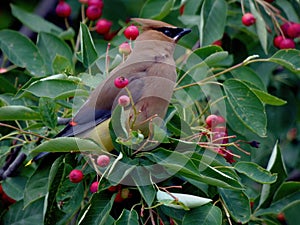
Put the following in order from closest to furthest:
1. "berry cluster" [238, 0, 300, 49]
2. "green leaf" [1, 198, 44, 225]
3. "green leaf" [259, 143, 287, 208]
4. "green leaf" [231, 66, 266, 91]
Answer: "green leaf" [259, 143, 287, 208]
"green leaf" [1, 198, 44, 225]
"green leaf" [231, 66, 266, 91]
"berry cluster" [238, 0, 300, 49]

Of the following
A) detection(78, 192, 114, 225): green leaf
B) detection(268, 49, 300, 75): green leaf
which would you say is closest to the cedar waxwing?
detection(78, 192, 114, 225): green leaf

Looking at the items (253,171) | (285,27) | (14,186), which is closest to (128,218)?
(253,171)

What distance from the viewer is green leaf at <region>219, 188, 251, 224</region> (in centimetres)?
294

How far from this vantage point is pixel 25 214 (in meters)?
3.38

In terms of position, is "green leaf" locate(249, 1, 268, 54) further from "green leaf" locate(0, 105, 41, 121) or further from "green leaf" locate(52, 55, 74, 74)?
"green leaf" locate(0, 105, 41, 121)

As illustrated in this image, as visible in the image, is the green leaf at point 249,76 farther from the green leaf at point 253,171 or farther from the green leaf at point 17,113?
the green leaf at point 17,113

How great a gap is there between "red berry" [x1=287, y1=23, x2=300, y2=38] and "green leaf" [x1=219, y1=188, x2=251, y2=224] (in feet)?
4.12

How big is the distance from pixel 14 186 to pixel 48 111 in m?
0.56

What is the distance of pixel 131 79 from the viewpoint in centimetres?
331

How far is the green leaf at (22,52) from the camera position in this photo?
3741 millimetres

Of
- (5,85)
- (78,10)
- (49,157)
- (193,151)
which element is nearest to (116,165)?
(193,151)

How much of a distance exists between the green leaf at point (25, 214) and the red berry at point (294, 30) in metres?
1.54

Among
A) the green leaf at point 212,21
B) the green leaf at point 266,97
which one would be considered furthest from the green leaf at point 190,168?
the green leaf at point 212,21

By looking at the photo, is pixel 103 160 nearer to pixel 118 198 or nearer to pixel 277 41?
pixel 118 198
